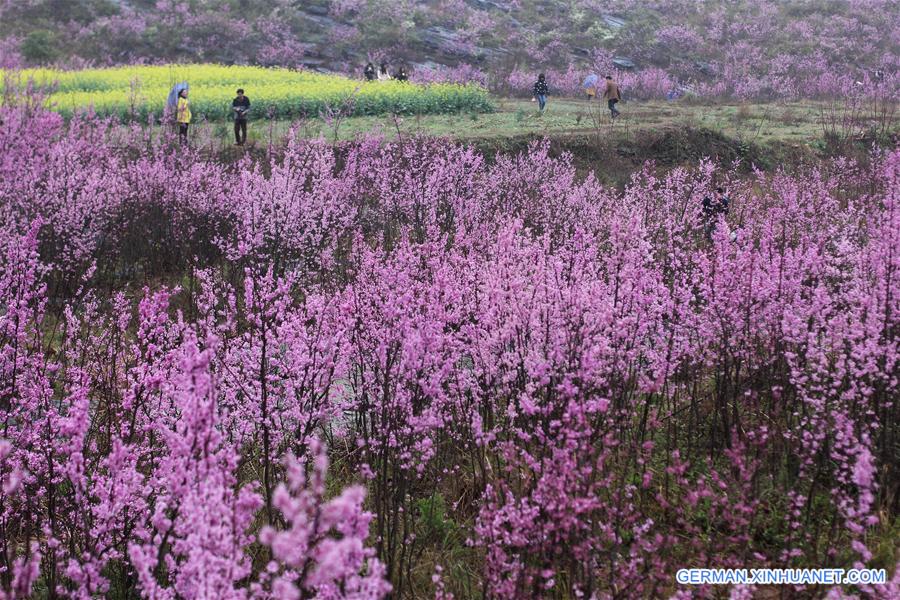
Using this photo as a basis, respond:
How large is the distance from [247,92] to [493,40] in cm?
2075

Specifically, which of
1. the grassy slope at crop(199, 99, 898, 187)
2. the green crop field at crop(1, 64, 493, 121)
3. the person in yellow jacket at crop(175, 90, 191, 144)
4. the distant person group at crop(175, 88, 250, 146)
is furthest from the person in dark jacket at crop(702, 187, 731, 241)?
the person in yellow jacket at crop(175, 90, 191, 144)

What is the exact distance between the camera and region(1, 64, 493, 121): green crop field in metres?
20.7

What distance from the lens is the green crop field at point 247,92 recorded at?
20719 millimetres

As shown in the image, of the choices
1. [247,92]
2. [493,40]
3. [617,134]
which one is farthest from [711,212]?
[493,40]

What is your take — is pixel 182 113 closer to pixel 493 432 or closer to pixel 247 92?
pixel 247 92

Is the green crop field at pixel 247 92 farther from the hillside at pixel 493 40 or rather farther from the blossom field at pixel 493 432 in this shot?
the blossom field at pixel 493 432

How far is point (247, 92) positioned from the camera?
77.2 ft

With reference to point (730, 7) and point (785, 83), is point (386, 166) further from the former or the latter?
point (730, 7)

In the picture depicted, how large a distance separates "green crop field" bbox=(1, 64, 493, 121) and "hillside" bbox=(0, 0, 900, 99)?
643 cm

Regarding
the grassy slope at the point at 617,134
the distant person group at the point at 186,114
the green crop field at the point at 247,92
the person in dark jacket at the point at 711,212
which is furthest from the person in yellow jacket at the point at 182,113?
the person in dark jacket at the point at 711,212

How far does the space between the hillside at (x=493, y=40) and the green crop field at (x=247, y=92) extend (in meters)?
6.43

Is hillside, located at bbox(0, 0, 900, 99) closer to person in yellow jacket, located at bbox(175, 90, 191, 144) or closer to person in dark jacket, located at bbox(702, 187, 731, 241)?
person in yellow jacket, located at bbox(175, 90, 191, 144)

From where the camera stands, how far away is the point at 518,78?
1241 inches

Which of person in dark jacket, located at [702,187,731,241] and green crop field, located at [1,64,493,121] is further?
green crop field, located at [1,64,493,121]
